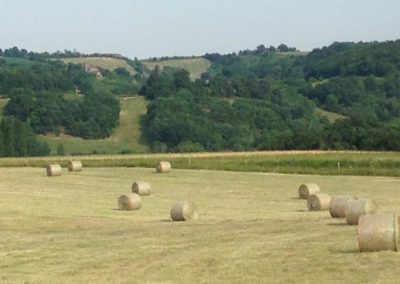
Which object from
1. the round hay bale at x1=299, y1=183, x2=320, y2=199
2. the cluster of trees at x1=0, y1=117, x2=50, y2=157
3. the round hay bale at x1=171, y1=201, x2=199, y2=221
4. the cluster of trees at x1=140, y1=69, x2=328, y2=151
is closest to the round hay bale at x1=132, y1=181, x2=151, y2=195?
the round hay bale at x1=299, y1=183, x2=320, y2=199

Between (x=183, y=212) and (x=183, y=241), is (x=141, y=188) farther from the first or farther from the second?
(x=183, y=241)

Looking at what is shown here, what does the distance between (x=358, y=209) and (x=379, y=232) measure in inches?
218

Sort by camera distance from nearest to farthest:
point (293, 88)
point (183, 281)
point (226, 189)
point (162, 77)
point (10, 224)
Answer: point (183, 281), point (10, 224), point (226, 189), point (162, 77), point (293, 88)

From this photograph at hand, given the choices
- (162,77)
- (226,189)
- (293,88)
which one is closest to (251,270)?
(226,189)

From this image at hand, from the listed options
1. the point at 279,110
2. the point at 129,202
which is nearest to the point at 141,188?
the point at 129,202

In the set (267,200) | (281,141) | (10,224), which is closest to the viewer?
(10,224)

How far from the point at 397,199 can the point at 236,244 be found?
16.4 meters

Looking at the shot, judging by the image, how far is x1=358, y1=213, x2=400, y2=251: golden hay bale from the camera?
55.5 ft

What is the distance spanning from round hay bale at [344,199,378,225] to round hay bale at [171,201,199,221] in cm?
627

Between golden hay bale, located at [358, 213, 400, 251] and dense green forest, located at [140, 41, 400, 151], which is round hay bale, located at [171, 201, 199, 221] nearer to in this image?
golden hay bale, located at [358, 213, 400, 251]

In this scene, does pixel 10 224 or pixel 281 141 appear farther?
pixel 281 141

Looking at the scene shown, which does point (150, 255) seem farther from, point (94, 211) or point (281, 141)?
point (281, 141)

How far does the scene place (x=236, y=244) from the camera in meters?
20.8

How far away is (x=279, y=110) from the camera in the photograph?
152875 mm
